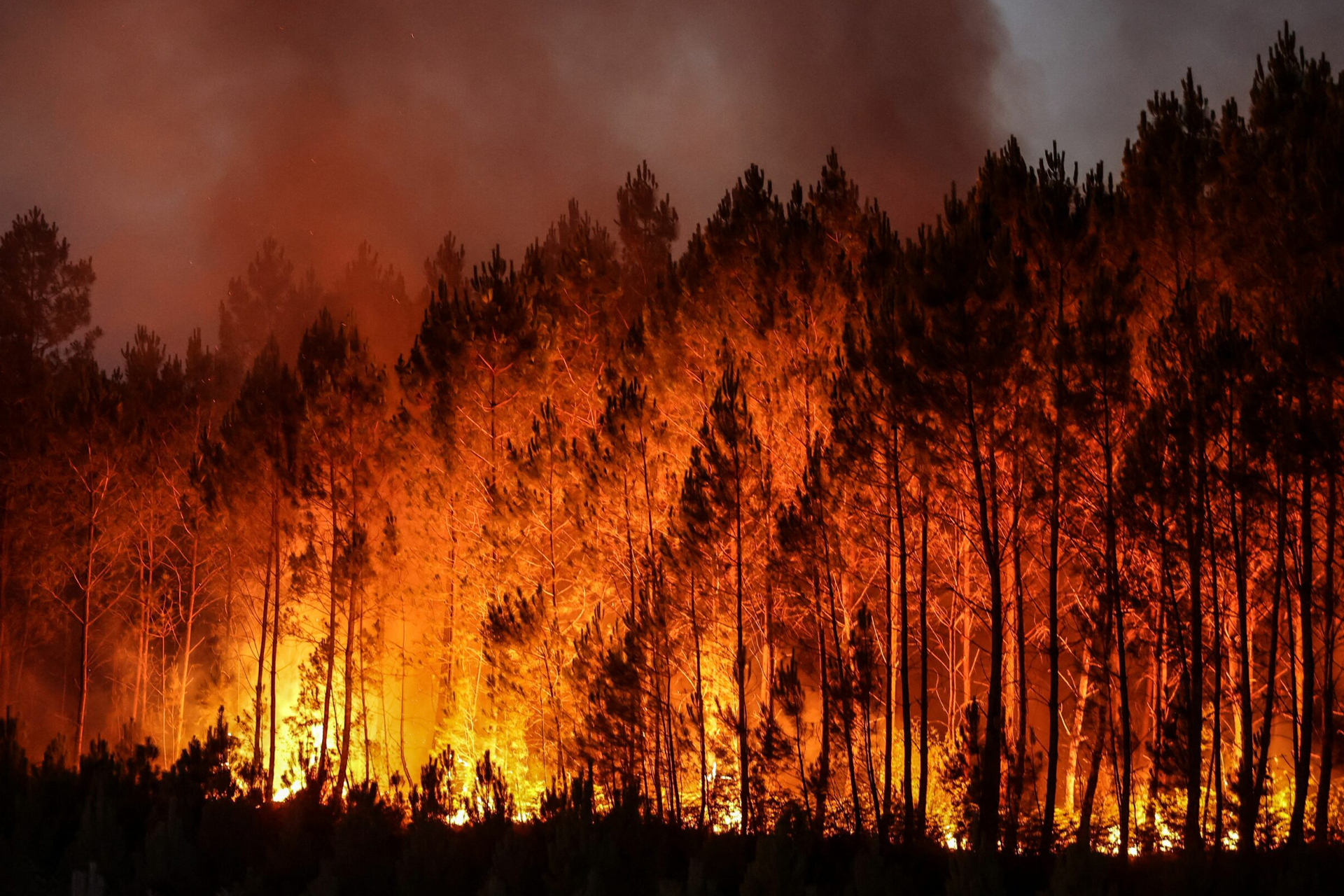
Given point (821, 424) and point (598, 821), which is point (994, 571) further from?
point (598, 821)

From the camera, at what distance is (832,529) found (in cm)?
1189


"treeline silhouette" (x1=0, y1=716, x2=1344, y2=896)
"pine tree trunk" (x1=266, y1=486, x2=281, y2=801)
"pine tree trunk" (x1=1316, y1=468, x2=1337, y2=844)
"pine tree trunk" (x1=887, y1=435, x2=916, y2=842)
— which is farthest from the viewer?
"pine tree trunk" (x1=266, y1=486, x2=281, y2=801)

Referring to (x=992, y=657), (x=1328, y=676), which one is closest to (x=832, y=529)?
(x=992, y=657)

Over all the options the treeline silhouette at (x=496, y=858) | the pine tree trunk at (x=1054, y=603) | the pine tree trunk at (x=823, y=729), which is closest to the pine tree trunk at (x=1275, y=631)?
the treeline silhouette at (x=496, y=858)

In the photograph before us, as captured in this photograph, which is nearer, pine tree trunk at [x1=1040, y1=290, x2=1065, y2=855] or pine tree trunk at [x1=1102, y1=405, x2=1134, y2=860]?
pine tree trunk at [x1=1102, y1=405, x2=1134, y2=860]

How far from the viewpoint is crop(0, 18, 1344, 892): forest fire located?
10.0 m

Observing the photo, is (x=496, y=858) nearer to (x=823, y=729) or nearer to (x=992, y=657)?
(x=823, y=729)

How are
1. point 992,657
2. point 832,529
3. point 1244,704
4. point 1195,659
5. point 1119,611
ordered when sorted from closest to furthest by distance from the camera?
1. point 1195,659
2. point 1244,704
3. point 992,657
4. point 1119,611
5. point 832,529

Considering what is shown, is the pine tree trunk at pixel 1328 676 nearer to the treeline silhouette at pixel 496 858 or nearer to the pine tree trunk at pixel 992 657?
the treeline silhouette at pixel 496 858

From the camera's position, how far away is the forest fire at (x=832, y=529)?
32.9ft

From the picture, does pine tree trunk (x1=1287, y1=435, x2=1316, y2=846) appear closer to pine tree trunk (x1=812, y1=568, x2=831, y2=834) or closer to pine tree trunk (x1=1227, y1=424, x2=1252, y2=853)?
pine tree trunk (x1=1227, y1=424, x2=1252, y2=853)

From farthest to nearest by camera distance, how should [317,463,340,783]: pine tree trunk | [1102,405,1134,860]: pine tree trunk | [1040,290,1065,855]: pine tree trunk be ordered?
[317,463,340,783]: pine tree trunk → [1040,290,1065,855]: pine tree trunk → [1102,405,1134,860]: pine tree trunk

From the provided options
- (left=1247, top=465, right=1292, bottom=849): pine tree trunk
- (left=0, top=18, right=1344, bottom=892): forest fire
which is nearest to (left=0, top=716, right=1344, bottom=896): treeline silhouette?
(left=0, top=18, right=1344, bottom=892): forest fire

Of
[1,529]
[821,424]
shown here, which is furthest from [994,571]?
[1,529]
